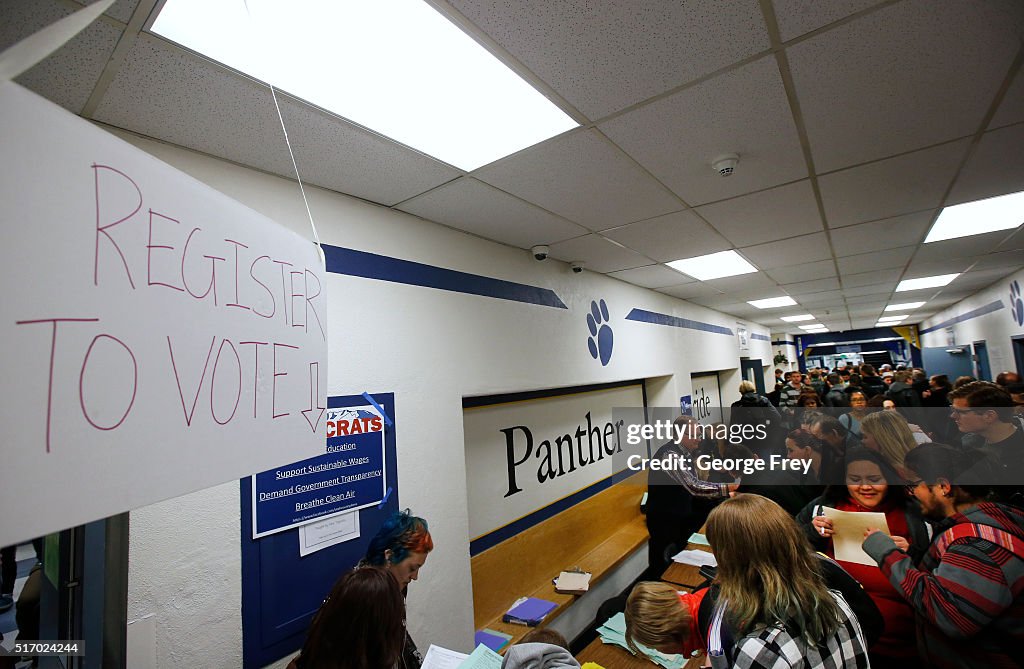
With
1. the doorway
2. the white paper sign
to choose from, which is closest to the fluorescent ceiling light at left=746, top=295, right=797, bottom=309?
the doorway

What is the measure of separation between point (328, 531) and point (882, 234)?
416 centimetres

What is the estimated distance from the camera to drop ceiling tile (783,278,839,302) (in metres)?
5.25

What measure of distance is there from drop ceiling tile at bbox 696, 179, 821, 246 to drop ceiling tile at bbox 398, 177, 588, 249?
0.85 metres

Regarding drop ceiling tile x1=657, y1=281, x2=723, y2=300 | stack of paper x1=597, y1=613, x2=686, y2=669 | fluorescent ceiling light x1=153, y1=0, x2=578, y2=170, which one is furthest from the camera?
drop ceiling tile x1=657, y1=281, x2=723, y2=300

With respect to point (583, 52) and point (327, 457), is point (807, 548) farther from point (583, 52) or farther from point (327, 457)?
point (327, 457)

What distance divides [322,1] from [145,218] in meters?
0.75

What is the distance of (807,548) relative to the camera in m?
1.25

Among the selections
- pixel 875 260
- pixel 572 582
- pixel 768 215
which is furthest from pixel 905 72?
pixel 875 260

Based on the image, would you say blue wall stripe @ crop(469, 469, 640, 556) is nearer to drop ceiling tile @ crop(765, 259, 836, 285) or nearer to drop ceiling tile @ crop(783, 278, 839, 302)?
drop ceiling tile @ crop(765, 259, 836, 285)

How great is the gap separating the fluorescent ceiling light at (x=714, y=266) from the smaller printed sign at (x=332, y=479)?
9.65 feet

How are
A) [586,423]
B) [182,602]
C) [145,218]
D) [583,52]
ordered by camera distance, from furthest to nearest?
[586,423], [182,602], [583,52], [145,218]

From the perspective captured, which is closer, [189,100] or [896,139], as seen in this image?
[189,100]

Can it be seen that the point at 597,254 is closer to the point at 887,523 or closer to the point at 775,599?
the point at 887,523

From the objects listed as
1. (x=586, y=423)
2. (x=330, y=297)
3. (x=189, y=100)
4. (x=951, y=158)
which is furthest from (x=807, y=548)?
(x=586, y=423)
